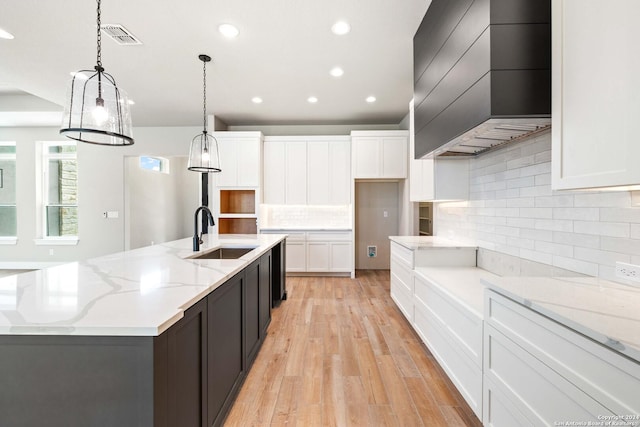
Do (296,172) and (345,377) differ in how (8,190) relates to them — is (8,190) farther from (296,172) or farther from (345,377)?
(345,377)

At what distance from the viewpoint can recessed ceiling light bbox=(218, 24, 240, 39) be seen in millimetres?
2626

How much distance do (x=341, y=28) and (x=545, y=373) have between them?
2.91 meters

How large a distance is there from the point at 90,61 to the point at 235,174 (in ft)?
A: 7.88

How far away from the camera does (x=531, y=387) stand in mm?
1113

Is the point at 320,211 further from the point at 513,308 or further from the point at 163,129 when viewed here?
the point at 513,308

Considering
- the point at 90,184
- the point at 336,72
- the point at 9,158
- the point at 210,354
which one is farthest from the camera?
the point at 9,158

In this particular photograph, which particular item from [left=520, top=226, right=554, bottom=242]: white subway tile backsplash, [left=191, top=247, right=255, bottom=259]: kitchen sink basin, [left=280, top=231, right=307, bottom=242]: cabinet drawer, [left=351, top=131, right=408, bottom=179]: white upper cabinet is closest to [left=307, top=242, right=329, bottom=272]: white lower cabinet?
[left=280, top=231, right=307, bottom=242]: cabinet drawer

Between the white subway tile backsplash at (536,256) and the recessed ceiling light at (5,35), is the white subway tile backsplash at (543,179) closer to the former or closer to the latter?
the white subway tile backsplash at (536,256)

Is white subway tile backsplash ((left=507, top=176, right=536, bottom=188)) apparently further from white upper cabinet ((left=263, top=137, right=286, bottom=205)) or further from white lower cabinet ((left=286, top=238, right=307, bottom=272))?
white upper cabinet ((left=263, top=137, right=286, bottom=205))

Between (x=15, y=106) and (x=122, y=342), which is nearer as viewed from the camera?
(x=122, y=342)

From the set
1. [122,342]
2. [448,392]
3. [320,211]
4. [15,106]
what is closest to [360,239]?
[320,211]

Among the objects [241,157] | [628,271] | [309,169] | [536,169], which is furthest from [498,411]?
[241,157]

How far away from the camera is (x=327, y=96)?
14.2 ft

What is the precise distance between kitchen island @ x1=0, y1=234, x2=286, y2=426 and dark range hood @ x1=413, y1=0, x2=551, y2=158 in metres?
1.77
